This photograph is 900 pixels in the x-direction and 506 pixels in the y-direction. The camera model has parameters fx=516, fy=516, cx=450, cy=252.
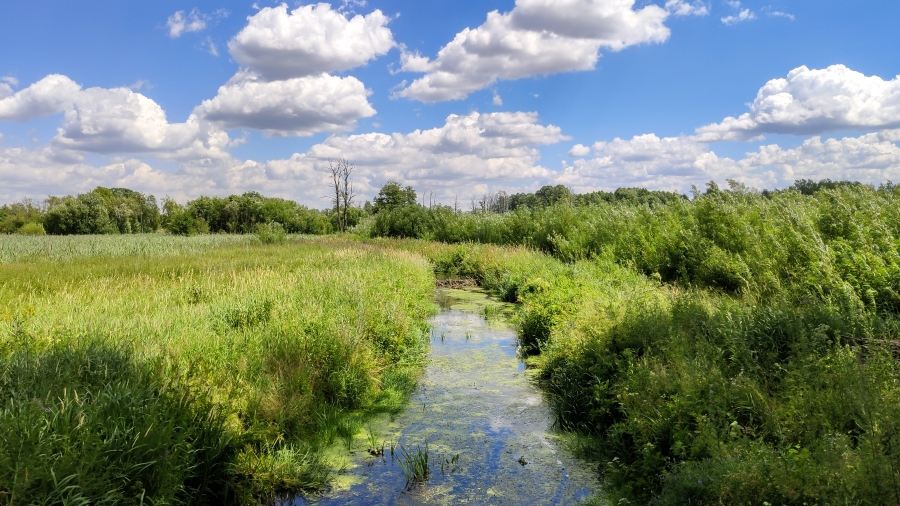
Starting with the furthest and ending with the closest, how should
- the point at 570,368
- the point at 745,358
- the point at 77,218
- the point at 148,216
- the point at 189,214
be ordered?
the point at 148,216, the point at 189,214, the point at 77,218, the point at 570,368, the point at 745,358

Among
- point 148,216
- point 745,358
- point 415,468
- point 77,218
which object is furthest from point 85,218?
point 745,358

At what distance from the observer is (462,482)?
4.94 m

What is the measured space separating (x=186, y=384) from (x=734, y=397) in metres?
5.03

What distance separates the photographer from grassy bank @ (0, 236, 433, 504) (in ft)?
11.5

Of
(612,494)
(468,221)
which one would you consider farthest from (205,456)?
(468,221)

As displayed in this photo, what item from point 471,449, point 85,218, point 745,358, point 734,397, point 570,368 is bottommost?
point 471,449

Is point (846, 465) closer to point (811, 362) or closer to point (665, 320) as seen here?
point (811, 362)

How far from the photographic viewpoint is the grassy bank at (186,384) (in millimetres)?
3520

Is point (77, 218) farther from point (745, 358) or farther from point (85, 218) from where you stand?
point (745, 358)

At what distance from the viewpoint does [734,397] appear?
471 centimetres

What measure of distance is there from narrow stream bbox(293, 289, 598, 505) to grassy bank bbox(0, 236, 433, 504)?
1.36ft

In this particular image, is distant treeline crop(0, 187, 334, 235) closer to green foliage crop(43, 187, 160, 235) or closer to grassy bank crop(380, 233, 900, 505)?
green foliage crop(43, 187, 160, 235)

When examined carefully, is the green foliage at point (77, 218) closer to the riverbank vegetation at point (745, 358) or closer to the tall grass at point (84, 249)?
→ the tall grass at point (84, 249)

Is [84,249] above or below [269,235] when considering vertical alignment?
below
